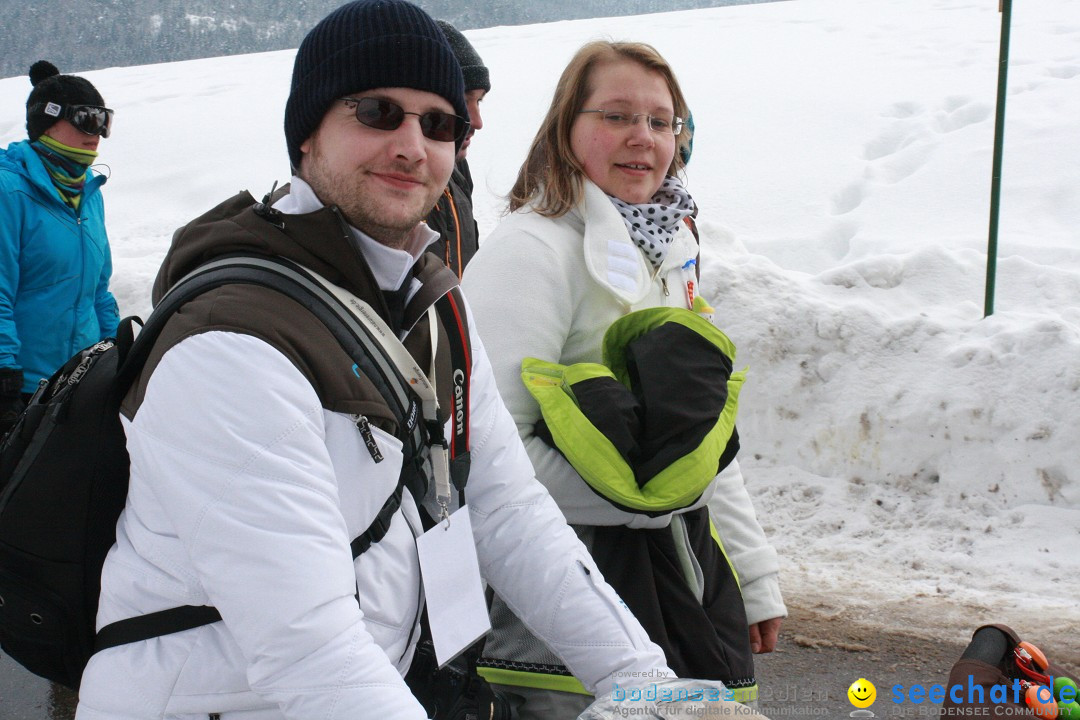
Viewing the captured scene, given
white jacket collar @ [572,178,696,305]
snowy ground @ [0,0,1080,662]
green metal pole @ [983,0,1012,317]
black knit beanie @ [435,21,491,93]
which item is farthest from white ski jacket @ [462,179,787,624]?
green metal pole @ [983,0,1012,317]

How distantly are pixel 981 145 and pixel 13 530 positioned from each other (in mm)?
10229

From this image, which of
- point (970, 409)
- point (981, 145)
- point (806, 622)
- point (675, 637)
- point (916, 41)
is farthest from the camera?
point (916, 41)

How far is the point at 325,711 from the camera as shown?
1.26m

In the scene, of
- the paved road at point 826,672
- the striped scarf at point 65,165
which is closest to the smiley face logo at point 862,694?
the paved road at point 826,672

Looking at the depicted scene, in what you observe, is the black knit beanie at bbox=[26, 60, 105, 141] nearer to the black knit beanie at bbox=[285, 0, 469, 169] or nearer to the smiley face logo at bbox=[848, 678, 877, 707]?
the black knit beanie at bbox=[285, 0, 469, 169]

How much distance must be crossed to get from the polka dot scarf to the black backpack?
110 cm

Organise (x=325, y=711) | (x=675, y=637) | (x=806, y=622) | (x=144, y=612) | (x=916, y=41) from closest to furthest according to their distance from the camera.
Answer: (x=325, y=711) < (x=144, y=612) < (x=675, y=637) < (x=806, y=622) < (x=916, y=41)

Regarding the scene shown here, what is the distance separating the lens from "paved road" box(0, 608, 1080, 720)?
3439mm

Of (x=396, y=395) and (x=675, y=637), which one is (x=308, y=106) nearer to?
(x=396, y=395)

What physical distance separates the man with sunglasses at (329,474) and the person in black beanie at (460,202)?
206 centimetres

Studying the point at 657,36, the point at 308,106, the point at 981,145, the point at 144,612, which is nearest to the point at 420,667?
the point at 144,612

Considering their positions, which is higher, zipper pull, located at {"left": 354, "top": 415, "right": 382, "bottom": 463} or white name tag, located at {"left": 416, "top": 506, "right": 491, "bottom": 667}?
zipper pull, located at {"left": 354, "top": 415, "right": 382, "bottom": 463}

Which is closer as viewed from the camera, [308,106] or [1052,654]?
[308,106]

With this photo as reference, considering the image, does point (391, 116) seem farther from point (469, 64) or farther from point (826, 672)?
point (826, 672)
